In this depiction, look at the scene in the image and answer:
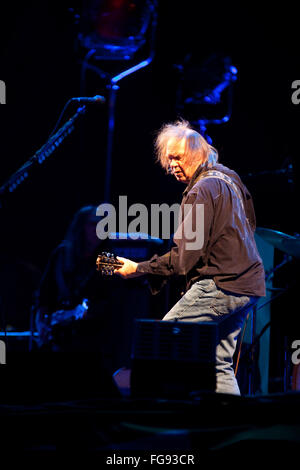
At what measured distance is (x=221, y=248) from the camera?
317 cm

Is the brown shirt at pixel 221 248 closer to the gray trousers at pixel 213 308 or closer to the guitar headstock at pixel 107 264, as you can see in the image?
the gray trousers at pixel 213 308

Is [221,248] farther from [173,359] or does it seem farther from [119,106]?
[119,106]

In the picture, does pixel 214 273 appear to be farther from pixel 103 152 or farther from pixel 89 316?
pixel 103 152

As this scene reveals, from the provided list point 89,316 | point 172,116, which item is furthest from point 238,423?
point 172,116

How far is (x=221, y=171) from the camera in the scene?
3367 millimetres

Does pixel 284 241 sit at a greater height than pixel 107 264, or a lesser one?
greater

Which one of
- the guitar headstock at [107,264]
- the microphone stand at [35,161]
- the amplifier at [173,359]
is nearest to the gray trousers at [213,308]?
the guitar headstock at [107,264]

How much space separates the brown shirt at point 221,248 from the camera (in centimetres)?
307

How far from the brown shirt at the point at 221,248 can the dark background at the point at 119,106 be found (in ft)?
9.00

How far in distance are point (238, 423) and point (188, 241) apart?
1.58 m

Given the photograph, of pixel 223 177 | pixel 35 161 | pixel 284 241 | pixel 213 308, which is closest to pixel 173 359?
pixel 213 308

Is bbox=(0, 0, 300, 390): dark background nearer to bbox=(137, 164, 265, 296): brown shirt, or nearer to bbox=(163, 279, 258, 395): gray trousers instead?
bbox=(137, 164, 265, 296): brown shirt

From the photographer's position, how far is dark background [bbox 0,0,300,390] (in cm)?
589

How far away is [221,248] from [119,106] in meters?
3.55
